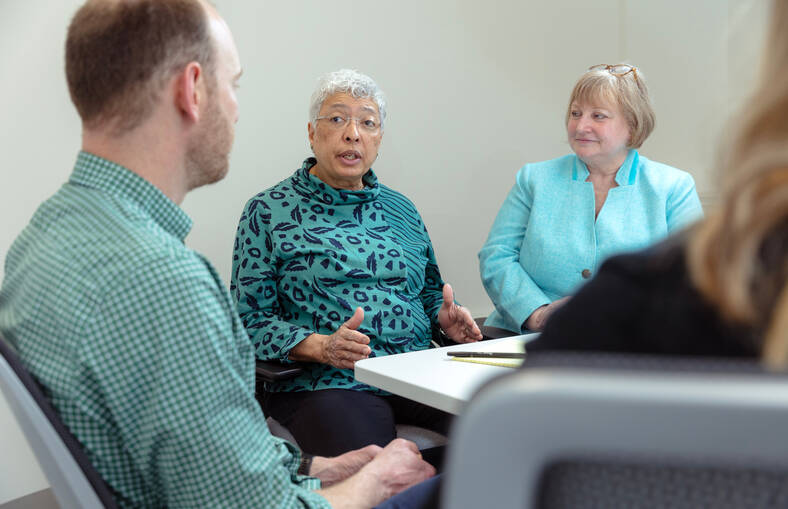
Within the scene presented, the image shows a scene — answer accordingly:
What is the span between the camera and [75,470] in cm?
88

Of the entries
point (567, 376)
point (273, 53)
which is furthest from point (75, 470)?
point (273, 53)

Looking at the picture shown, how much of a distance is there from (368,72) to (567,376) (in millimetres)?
2797

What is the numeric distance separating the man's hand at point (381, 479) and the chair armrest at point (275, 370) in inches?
20.1

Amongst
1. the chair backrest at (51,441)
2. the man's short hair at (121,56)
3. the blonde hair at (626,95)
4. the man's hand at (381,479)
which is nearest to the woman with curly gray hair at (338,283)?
the man's hand at (381,479)

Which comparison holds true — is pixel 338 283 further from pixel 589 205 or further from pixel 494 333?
pixel 589 205

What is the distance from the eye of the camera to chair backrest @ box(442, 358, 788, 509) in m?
0.34

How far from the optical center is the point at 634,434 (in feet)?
1.16

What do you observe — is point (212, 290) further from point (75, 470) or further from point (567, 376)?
point (567, 376)

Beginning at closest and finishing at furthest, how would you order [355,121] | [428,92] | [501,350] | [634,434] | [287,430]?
1. [634,434]
2. [501,350]
3. [287,430]
4. [355,121]
5. [428,92]

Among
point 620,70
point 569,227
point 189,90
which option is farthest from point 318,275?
point 620,70

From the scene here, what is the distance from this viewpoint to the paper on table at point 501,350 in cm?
144

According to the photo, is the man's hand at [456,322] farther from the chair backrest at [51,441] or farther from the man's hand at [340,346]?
the chair backrest at [51,441]

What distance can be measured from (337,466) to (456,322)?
2.62 feet

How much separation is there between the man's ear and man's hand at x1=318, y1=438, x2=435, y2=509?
26.0 inches
